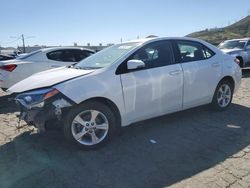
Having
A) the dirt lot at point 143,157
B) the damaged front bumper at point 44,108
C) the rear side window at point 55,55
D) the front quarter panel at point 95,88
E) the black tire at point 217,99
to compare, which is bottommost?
the dirt lot at point 143,157

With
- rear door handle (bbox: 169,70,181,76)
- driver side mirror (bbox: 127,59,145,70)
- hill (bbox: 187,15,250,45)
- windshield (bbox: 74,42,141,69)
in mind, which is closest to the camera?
driver side mirror (bbox: 127,59,145,70)

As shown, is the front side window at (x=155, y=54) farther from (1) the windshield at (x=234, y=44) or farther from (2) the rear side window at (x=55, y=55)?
(1) the windshield at (x=234, y=44)

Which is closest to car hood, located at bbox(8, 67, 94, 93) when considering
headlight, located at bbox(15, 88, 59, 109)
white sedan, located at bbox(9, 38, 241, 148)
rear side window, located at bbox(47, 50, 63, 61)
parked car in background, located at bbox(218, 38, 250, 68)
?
white sedan, located at bbox(9, 38, 241, 148)

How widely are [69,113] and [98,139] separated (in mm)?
622

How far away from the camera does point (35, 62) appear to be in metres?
8.50

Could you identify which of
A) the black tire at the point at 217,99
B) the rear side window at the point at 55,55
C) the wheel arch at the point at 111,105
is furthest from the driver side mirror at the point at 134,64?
the rear side window at the point at 55,55

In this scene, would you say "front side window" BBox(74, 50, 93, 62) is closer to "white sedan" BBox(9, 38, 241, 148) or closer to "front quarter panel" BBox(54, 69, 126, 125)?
"white sedan" BBox(9, 38, 241, 148)

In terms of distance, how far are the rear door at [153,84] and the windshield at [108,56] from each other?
0.21 meters

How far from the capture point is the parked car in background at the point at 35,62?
8.03 metres

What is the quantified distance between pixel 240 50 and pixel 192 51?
8.30 m

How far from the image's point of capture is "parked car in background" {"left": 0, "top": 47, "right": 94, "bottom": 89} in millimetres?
8031

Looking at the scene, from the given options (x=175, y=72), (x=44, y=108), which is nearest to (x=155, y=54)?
(x=175, y=72)

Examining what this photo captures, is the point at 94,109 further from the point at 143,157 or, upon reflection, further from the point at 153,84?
the point at 153,84

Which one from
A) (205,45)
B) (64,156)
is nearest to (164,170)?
(64,156)
